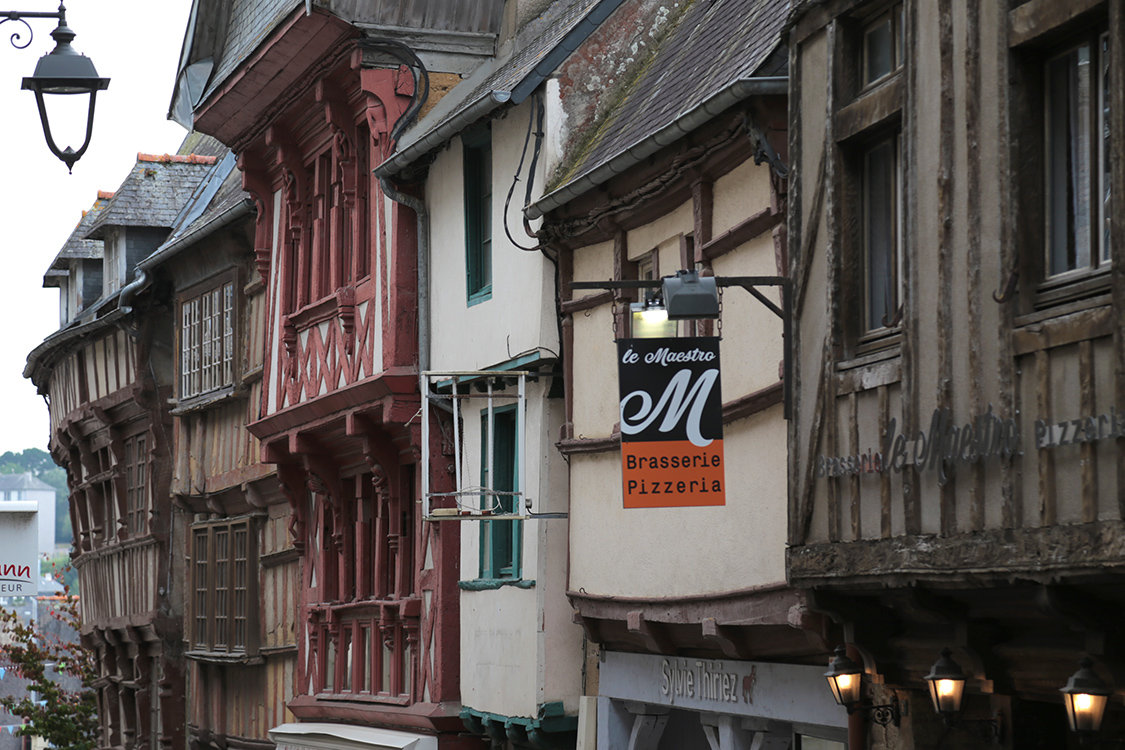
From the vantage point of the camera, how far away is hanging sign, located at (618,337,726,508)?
981 centimetres

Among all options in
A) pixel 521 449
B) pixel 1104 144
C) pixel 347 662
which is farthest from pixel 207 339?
pixel 1104 144

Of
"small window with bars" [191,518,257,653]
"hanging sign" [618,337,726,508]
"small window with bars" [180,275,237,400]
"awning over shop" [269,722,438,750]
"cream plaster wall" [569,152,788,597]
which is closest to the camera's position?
"hanging sign" [618,337,726,508]

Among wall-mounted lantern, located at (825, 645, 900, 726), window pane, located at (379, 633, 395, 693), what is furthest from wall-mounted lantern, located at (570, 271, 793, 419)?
window pane, located at (379, 633, 395, 693)

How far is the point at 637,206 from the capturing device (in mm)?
Answer: 12516

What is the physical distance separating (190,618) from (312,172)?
7765mm

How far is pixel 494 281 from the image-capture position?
14.9m

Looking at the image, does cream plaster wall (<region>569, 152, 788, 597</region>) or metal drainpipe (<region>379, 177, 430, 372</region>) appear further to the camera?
metal drainpipe (<region>379, 177, 430, 372</region>)

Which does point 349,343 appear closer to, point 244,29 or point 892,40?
point 244,29

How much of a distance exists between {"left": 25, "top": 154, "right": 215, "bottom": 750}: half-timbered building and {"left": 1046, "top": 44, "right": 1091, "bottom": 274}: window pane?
722 inches

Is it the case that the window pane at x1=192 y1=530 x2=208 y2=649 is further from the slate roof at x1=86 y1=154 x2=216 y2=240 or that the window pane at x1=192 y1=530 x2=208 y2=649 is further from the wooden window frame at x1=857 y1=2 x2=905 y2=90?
the wooden window frame at x1=857 y1=2 x2=905 y2=90

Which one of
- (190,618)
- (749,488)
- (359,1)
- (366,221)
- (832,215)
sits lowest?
Result: (190,618)

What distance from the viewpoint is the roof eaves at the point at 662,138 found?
33.9 feet

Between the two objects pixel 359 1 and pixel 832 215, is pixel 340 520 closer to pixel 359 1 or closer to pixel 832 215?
pixel 359 1

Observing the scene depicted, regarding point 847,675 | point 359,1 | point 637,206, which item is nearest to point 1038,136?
point 847,675
